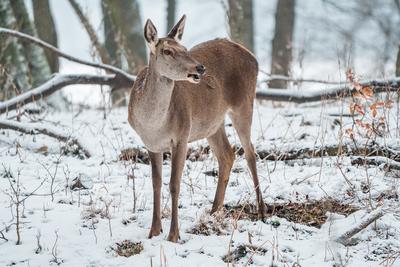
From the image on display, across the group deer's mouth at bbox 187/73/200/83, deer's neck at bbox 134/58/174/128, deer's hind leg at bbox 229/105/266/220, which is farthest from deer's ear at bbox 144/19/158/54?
deer's hind leg at bbox 229/105/266/220

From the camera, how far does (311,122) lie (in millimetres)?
7504

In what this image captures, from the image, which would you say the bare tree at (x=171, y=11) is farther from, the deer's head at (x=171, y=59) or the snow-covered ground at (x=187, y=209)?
the deer's head at (x=171, y=59)

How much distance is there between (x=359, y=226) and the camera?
14.0 feet

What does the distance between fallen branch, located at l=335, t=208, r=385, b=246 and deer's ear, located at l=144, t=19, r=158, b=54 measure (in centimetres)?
198

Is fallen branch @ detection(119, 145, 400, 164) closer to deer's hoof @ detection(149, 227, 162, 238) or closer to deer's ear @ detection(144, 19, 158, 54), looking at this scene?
deer's hoof @ detection(149, 227, 162, 238)

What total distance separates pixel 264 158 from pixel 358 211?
4.96 ft

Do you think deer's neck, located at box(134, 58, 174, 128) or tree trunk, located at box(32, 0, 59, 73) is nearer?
deer's neck, located at box(134, 58, 174, 128)

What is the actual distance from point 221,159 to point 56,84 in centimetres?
279

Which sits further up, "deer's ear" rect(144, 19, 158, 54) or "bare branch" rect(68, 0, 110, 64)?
"bare branch" rect(68, 0, 110, 64)

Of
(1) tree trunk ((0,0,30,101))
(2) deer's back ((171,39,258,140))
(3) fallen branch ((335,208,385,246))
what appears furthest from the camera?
(1) tree trunk ((0,0,30,101))

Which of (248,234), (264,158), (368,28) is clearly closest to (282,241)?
(248,234)

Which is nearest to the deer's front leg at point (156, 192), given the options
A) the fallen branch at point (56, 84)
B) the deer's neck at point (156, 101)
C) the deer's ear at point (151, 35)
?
the deer's neck at point (156, 101)

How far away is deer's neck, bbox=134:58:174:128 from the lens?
4676 mm

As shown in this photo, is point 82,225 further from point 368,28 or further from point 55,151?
point 368,28
